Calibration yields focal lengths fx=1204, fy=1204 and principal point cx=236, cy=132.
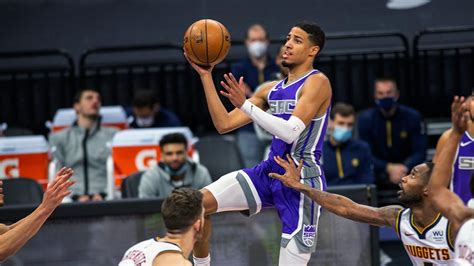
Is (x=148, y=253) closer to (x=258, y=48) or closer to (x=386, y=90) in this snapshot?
(x=386, y=90)

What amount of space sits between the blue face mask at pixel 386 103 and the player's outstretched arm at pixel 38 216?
5.35 m

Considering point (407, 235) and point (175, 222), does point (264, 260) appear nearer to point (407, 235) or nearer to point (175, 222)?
point (407, 235)

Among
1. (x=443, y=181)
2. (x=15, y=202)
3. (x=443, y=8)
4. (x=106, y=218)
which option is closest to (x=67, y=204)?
(x=106, y=218)

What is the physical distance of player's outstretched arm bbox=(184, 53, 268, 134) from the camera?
7.58m

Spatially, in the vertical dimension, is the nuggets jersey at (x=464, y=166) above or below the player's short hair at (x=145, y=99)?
below

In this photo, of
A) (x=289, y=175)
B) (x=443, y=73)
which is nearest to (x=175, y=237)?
(x=289, y=175)

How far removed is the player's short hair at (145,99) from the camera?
1161 cm

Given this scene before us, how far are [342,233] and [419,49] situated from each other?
417 cm

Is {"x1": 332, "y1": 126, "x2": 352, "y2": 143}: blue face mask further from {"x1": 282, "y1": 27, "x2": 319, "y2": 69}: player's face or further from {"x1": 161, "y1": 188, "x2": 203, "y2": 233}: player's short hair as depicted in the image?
{"x1": 161, "y1": 188, "x2": 203, "y2": 233}: player's short hair

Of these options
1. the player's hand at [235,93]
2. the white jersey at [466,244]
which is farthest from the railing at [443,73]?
the white jersey at [466,244]

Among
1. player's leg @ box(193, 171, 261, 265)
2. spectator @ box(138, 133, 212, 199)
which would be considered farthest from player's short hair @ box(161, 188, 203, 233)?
spectator @ box(138, 133, 212, 199)

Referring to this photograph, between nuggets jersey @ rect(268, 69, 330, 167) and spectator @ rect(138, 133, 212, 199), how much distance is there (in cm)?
244

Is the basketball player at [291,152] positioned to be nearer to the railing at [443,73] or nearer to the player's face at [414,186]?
the player's face at [414,186]

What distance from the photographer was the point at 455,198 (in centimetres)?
673
